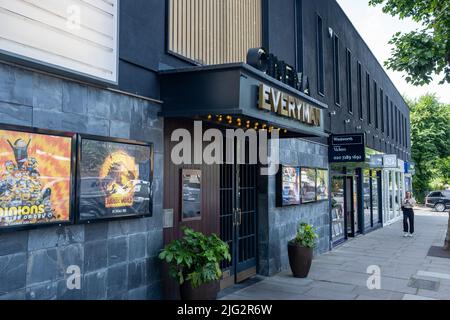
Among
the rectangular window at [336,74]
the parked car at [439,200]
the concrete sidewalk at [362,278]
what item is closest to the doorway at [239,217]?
the concrete sidewalk at [362,278]

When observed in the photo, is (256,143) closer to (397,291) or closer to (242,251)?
(242,251)

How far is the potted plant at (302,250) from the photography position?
8273 mm

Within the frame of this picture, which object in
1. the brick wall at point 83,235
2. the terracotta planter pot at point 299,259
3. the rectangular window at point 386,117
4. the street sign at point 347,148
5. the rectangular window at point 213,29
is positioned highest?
the rectangular window at point 386,117

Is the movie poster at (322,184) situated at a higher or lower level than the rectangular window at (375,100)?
lower

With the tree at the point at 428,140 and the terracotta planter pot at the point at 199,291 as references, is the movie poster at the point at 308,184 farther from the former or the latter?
the tree at the point at 428,140

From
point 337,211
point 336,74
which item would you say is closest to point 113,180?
point 337,211

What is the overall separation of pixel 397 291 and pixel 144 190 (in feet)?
17.1

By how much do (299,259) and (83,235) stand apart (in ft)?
16.9

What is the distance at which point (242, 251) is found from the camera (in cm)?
832

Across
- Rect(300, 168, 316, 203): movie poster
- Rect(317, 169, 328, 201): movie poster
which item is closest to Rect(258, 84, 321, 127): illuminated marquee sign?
Rect(300, 168, 316, 203): movie poster

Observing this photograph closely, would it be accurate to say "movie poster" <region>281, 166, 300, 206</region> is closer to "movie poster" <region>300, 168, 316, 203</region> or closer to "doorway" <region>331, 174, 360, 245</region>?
"movie poster" <region>300, 168, 316, 203</region>

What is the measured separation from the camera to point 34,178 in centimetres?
389

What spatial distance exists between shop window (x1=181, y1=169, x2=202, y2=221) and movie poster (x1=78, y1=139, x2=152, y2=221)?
3.22 feet

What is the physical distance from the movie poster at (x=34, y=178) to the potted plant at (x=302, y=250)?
17.4 ft
